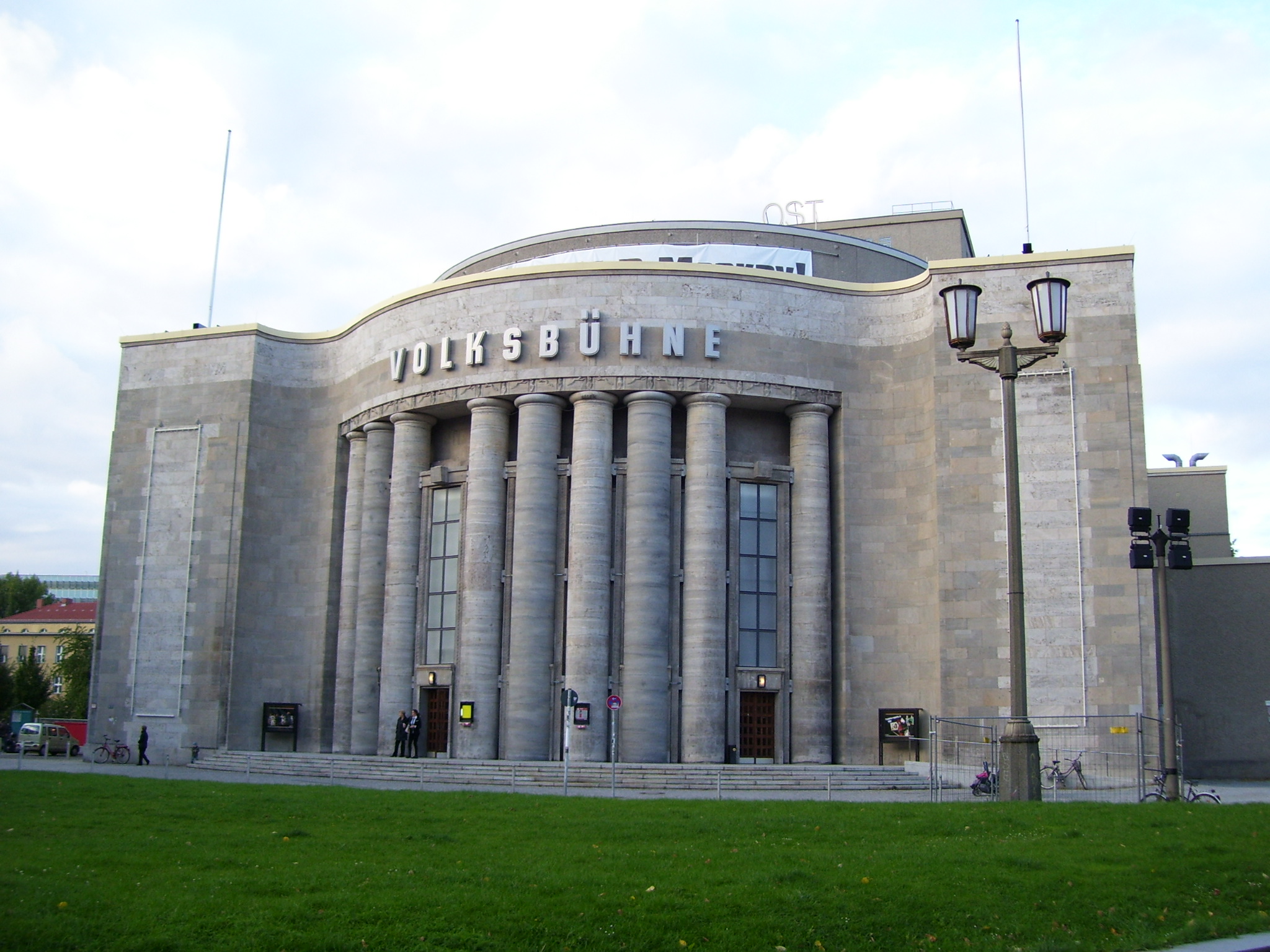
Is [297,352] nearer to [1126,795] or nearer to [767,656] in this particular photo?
[767,656]

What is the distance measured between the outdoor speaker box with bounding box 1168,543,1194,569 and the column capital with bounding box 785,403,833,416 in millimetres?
19994

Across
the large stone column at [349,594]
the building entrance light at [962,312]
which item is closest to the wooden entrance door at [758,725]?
the large stone column at [349,594]

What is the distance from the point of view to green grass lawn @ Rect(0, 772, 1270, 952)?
11.3m

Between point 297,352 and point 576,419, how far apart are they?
14.9 metres

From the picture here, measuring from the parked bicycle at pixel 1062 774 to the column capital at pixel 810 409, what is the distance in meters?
14.2

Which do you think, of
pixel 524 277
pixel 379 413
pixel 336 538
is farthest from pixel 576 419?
pixel 336 538

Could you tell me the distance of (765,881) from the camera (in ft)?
43.1

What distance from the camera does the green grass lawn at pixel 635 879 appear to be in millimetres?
11266

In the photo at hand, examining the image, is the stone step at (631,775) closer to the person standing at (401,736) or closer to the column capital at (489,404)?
the person standing at (401,736)

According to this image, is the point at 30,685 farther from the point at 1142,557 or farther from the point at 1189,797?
the point at 1142,557

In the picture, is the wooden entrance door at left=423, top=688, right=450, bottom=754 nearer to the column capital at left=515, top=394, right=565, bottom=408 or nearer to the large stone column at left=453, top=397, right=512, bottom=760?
the large stone column at left=453, top=397, right=512, bottom=760

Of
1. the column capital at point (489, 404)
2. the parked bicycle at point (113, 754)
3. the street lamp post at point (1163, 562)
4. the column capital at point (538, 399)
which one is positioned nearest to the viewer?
the street lamp post at point (1163, 562)

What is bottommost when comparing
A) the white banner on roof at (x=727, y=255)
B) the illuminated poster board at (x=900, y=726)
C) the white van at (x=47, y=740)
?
the white van at (x=47, y=740)

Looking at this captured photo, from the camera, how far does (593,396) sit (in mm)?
42500
